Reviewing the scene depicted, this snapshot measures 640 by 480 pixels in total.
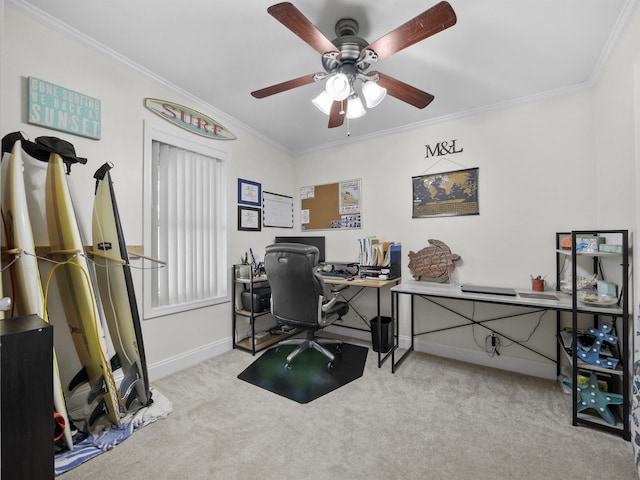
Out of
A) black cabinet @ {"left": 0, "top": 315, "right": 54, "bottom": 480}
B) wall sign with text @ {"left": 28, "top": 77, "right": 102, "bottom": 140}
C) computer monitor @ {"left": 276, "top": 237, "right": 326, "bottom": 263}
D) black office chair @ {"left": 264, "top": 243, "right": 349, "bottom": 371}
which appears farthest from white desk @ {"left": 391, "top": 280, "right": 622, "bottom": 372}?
wall sign with text @ {"left": 28, "top": 77, "right": 102, "bottom": 140}

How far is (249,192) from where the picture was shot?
10.4ft

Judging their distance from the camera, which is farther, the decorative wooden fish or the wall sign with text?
the decorative wooden fish

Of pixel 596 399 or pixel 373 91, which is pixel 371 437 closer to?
pixel 596 399

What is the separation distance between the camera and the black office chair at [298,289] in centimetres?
229

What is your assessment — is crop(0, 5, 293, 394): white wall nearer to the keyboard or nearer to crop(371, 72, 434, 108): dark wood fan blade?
the keyboard

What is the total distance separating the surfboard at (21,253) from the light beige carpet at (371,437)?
1.38ft

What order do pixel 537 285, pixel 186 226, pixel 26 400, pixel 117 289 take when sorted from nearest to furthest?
pixel 26 400, pixel 117 289, pixel 537 285, pixel 186 226

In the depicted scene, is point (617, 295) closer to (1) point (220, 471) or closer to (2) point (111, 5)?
(1) point (220, 471)

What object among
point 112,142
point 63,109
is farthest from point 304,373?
point 63,109

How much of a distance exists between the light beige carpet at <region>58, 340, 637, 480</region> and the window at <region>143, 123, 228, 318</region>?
0.76 m

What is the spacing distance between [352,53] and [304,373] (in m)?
2.40

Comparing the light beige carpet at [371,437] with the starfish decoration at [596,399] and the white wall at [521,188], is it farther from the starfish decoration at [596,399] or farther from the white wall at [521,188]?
the white wall at [521,188]

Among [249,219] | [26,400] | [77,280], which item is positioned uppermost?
[249,219]

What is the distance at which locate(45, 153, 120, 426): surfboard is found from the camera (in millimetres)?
1673
